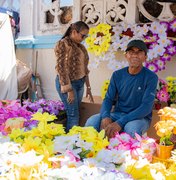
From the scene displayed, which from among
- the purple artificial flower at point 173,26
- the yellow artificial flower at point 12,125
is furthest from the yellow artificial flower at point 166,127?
the purple artificial flower at point 173,26

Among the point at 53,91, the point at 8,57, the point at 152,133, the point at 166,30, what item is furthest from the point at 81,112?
the point at 8,57

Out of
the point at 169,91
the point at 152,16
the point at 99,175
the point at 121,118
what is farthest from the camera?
the point at 152,16

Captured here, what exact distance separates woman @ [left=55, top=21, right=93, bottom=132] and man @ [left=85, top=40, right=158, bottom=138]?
2.03 feet

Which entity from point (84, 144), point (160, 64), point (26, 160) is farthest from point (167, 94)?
point (26, 160)

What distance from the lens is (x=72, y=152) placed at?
121 centimetres

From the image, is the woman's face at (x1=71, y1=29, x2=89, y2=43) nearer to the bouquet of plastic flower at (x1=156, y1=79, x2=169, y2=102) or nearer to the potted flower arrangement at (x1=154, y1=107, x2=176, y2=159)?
the bouquet of plastic flower at (x1=156, y1=79, x2=169, y2=102)

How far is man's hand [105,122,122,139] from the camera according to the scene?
2.21m

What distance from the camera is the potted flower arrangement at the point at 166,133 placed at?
5.03 ft

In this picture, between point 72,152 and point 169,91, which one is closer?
point 72,152

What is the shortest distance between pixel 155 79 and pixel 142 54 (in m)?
0.24

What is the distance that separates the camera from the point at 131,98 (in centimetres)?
241

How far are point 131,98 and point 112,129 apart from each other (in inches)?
13.4

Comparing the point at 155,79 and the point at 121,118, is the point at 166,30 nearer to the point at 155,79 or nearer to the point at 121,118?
the point at 155,79

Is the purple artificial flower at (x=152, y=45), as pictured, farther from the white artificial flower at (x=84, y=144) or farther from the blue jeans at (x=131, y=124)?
the white artificial flower at (x=84, y=144)
